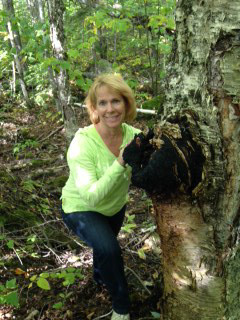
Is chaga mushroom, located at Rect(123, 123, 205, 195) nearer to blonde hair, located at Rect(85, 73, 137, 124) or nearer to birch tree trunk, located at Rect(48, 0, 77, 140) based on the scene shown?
blonde hair, located at Rect(85, 73, 137, 124)

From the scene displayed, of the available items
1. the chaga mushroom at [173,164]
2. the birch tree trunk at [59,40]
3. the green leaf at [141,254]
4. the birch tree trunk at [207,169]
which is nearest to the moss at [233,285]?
→ the birch tree trunk at [207,169]

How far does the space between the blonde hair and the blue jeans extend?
31.2 inches

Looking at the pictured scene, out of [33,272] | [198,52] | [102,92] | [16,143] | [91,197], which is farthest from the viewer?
[16,143]

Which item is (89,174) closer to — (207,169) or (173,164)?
(173,164)

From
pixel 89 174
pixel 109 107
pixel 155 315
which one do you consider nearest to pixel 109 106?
pixel 109 107

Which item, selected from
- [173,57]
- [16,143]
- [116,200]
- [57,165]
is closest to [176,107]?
[173,57]

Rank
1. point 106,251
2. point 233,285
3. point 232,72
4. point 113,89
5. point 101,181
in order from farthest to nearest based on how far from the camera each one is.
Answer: point 113,89 < point 106,251 < point 101,181 < point 233,285 < point 232,72

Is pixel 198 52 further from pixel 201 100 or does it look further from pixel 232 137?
pixel 232 137

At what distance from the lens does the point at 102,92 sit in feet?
8.02

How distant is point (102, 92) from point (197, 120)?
1020mm

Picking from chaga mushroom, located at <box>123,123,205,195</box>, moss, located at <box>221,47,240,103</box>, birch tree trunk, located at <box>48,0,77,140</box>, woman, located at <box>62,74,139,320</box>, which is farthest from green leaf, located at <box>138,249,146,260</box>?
birch tree trunk, located at <box>48,0,77,140</box>

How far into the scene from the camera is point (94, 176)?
224 centimetres

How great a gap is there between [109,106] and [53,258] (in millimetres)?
1845

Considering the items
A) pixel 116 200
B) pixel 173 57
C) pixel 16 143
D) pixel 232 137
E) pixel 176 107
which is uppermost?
pixel 173 57
